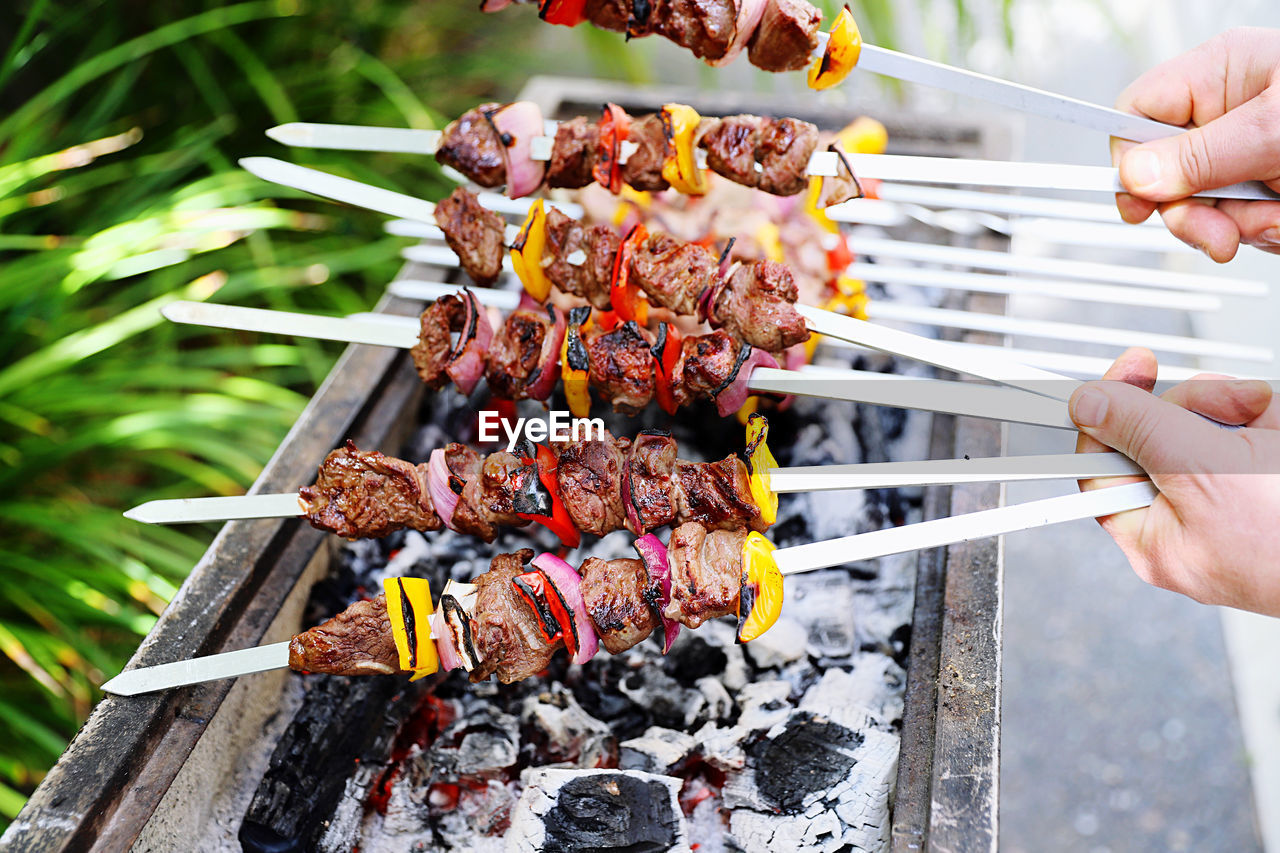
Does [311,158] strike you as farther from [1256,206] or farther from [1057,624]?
[1057,624]

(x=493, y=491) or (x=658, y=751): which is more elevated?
(x=493, y=491)

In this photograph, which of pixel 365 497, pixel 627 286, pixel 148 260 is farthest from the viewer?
pixel 148 260

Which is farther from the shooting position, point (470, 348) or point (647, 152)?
point (647, 152)

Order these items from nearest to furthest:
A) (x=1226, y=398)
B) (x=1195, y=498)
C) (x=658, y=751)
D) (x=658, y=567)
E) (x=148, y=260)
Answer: (x=1195, y=498) < (x=658, y=567) < (x=1226, y=398) < (x=658, y=751) < (x=148, y=260)

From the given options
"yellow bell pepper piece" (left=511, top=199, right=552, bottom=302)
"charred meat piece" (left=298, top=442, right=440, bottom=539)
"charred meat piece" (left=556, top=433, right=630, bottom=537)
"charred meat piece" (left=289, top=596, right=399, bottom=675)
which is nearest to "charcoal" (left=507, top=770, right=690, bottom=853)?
"charred meat piece" (left=289, top=596, right=399, bottom=675)

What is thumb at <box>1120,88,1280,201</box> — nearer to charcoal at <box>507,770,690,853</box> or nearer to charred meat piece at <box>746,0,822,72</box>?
charred meat piece at <box>746,0,822,72</box>

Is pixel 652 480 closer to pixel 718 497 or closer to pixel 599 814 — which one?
pixel 718 497

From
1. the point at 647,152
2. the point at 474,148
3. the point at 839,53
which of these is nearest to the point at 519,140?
the point at 474,148
